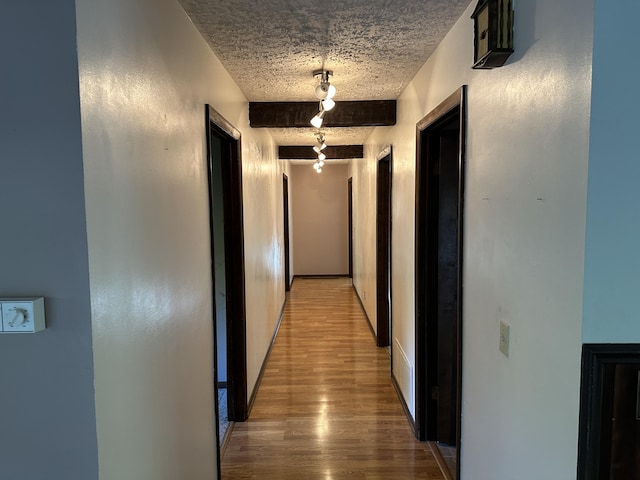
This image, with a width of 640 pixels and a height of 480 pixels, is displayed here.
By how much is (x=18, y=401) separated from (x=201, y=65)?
62.4 inches

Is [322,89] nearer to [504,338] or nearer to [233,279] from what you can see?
[233,279]

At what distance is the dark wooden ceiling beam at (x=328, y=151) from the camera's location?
5797 millimetres

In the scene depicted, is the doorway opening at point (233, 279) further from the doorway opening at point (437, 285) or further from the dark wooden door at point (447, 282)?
the dark wooden door at point (447, 282)

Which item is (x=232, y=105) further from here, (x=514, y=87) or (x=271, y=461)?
(x=271, y=461)

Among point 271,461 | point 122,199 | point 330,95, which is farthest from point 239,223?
point 122,199

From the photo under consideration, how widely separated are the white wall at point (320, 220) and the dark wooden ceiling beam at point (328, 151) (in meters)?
2.69

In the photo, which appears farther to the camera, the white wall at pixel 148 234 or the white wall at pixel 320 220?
the white wall at pixel 320 220

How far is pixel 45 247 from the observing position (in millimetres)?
1021

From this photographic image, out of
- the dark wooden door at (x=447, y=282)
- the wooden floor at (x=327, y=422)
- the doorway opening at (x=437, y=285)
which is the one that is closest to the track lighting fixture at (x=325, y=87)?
the doorway opening at (x=437, y=285)

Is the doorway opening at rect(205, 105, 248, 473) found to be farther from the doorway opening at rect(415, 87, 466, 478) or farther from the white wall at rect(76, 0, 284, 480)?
the doorway opening at rect(415, 87, 466, 478)

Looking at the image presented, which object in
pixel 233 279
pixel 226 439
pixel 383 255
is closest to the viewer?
pixel 226 439

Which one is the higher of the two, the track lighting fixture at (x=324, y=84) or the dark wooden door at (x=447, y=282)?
the track lighting fixture at (x=324, y=84)

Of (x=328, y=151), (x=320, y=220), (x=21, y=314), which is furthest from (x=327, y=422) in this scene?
(x=320, y=220)

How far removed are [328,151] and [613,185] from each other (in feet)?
16.4
